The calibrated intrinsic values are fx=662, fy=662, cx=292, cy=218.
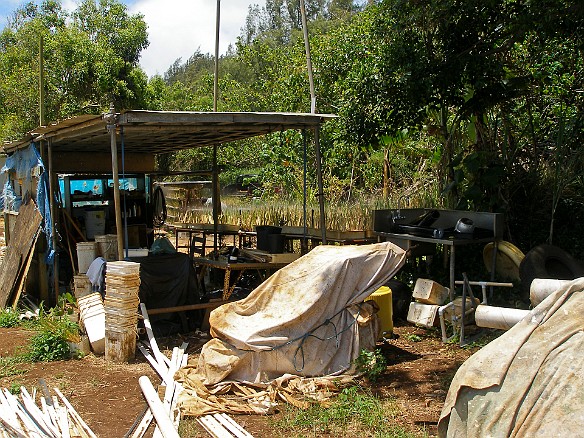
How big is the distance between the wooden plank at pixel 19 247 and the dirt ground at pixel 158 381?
2316 millimetres

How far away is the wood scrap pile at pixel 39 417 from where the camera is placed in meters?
5.40

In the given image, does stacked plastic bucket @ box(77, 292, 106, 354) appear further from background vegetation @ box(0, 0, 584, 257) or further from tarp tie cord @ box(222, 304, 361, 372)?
background vegetation @ box(0, 0, 584, 257)

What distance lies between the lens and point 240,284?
11.2m

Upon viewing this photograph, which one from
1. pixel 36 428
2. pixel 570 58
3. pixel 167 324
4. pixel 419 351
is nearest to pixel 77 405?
pixel 36 428

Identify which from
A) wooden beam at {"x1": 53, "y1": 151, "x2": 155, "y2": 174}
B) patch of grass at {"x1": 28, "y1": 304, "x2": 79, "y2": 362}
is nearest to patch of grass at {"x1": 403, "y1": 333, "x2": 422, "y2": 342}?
patch of grass at {"x1": 28, "y1": 304, "x2": 79, "y2": 362}

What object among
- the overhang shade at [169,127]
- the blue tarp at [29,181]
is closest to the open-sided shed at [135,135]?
the overhang shade at [169,127]

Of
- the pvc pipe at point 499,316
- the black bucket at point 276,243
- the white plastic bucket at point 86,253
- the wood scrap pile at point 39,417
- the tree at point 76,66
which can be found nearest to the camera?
the pvc pipe at point 499,316

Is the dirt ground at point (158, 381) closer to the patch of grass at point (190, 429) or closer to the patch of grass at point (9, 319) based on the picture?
the patch of grass at point (190, 429)

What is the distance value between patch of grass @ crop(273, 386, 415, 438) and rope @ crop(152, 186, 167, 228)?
8.51 meters

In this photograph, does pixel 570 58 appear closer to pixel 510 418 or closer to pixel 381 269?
pixel 381 269

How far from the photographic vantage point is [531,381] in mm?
2900

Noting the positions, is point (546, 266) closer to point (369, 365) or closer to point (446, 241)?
point (446, 241)

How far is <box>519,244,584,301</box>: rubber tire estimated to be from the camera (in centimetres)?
917

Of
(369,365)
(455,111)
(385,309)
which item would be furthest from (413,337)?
(455,111)
